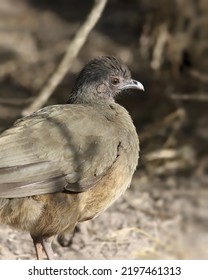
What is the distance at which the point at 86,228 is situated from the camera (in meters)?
8.27

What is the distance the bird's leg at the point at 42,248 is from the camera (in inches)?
264

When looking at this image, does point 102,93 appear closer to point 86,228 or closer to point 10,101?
point 86,228

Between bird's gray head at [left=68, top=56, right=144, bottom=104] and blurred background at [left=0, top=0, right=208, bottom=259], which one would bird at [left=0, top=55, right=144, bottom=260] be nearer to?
bird's gray head at [left=68, top=56, right=144, bottom=104]

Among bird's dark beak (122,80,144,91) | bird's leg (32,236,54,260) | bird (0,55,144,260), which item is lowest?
bird's leg (32,236,54,260)

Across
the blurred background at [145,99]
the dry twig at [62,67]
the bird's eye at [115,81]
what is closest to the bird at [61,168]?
the bird's eye at [115,81]

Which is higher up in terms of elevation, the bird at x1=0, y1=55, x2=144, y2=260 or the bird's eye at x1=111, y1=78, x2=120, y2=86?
the bird's eye at x1=111, y1=78, x2=120, y2=86

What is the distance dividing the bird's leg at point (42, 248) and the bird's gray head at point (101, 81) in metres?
1.27

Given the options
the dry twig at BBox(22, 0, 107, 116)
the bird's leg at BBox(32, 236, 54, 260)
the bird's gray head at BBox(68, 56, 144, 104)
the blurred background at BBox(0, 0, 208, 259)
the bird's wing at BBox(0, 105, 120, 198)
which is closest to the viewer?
the bird's wing at BBox(0, 105, 120, 198)

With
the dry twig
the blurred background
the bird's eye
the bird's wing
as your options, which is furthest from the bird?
the dry twig

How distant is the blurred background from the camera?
821 centimetres

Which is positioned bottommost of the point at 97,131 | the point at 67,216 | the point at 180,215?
the point at 180,215

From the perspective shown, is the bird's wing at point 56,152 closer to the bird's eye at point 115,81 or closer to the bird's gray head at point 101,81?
the bird's gray head at point 101,81
